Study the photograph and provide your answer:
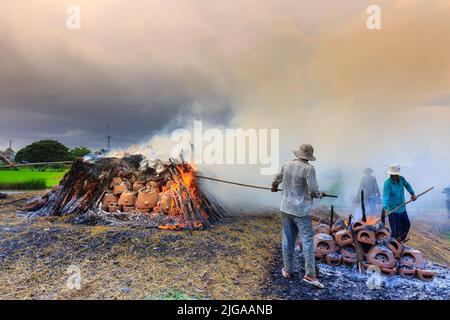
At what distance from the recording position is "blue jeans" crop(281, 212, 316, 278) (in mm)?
4184

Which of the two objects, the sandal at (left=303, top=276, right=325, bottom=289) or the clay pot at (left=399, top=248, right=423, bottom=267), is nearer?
the sandal at (left=303, top=276, right=325, bottom=289)

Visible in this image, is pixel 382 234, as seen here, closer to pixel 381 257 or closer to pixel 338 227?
pixel 381 257

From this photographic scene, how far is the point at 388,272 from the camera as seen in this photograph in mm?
4637

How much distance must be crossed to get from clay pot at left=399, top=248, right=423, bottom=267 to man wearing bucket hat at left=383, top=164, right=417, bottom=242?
1.17m

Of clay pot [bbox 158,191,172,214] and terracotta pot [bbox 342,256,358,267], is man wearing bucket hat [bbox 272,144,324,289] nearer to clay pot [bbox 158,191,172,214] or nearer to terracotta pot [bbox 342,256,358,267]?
terracotta pot [bbox 342,256,358,267]

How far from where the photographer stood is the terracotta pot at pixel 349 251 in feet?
16.5

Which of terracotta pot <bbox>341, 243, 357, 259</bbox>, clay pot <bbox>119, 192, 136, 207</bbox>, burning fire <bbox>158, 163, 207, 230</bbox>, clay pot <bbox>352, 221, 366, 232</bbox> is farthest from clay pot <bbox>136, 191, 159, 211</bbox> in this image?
clay pot <bbox>352, 221, 366, 232</bbox>

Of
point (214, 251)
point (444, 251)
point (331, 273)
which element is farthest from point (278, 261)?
point (444, 251)

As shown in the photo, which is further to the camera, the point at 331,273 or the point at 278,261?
the point at 278,261

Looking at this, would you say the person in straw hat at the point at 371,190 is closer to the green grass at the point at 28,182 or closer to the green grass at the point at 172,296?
the green grass at the point at 172,296

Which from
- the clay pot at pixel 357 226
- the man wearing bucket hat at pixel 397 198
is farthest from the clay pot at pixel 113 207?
the man wearing bucket hat at pixel 397 198

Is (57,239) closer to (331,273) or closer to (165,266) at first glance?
(165,266)

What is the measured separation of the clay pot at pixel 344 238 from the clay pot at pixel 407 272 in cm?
96
